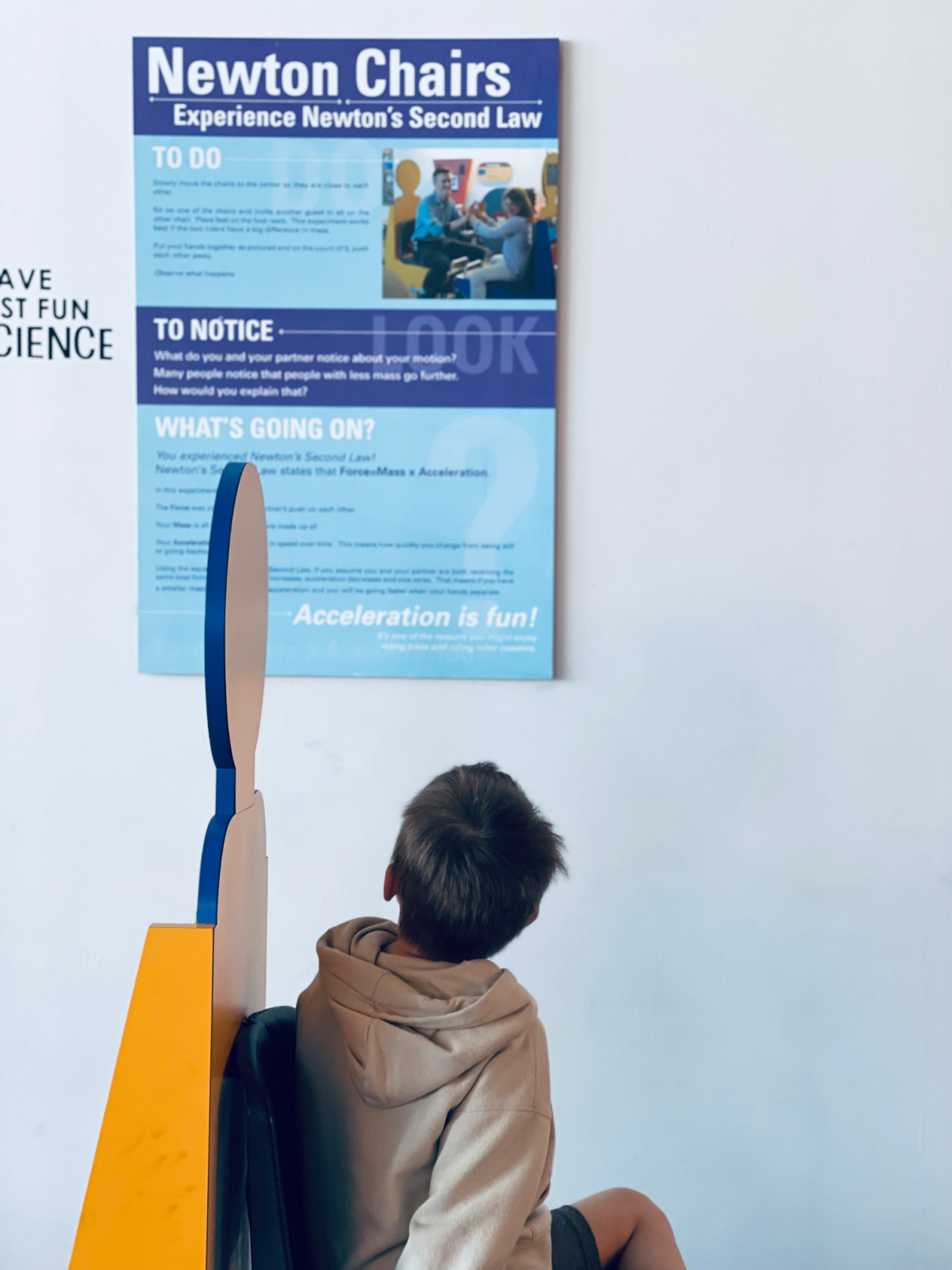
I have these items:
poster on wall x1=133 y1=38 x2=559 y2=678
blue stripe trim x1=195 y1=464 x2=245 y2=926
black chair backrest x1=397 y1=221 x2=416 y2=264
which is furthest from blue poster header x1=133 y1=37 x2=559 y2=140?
blue stripe trim x1=195 y1=464 x2=245 y2=926

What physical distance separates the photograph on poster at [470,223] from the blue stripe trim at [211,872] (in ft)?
2.61

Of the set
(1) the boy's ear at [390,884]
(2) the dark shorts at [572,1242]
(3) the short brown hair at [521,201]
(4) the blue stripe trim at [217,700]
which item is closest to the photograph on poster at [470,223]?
(3) the short brown hair at [521,201]

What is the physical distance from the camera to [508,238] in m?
1.26

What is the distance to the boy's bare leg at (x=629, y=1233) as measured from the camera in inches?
39.4

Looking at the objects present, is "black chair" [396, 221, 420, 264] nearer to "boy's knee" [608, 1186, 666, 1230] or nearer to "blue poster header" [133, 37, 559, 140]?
"blue poster header" [133, 37, 559, 140]

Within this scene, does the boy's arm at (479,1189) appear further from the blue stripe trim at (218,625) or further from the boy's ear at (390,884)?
the blue stripe trim at (218,625)

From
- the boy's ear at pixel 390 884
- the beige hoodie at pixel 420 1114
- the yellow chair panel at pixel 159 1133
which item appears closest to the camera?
the yellow chair panel at pixel 159 1133

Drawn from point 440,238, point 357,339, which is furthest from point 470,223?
point 357,339

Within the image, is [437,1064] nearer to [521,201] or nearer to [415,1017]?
[415,1017]

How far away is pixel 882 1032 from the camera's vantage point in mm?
1324

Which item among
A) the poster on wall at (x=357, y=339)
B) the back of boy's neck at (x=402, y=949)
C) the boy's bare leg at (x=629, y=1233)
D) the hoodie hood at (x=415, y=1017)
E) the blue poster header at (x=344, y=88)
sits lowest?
the boy's bare leg at (x=629, y=1233)

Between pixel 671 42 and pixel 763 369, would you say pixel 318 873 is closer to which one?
pixel 763 369

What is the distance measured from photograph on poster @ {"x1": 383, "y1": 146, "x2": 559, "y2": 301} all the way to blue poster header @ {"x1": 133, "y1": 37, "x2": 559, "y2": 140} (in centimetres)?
4

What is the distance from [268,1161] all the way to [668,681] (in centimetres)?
78
